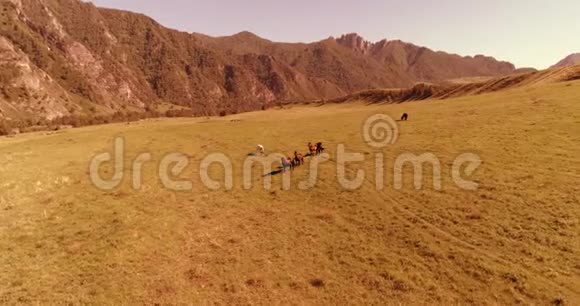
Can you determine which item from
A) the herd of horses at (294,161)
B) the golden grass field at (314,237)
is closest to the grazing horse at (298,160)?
the herd of horses at (294,161)

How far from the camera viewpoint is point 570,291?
17.1m

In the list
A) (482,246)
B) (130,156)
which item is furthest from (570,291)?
(130,156)

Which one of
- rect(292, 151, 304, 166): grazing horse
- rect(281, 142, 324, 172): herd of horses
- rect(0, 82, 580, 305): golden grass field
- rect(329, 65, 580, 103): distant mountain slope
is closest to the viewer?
rect(0, 82, 580, 305): golden grass field

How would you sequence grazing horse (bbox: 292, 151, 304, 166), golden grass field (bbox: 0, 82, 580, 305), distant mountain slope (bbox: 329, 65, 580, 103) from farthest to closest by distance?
distant mountain slope (bbox: 329, 65, 580, 103) < grazing horse (bbox: 292, 151, 304, 166) < golden grass field (bbox: 0, 82, 580, 305)

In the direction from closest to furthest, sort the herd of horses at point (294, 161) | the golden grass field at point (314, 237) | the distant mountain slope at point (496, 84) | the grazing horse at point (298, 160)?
the golden grass field at point (314, 237) < the herd of horses at point (294, 161) < the grazing horse at point (298, 160) < the distant mountain slope at point (496, 84)

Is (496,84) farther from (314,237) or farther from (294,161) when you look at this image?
(314,237)

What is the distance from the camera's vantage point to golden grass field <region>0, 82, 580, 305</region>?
1852 centimetres

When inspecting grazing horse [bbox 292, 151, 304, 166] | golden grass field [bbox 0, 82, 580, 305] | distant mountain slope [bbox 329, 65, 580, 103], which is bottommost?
golden grass field [bbox 0, 82, 580, 305]

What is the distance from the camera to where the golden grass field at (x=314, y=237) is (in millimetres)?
18516

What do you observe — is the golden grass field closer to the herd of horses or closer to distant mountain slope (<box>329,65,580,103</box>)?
the herd of horses

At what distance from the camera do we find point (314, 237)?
2403 centimetres

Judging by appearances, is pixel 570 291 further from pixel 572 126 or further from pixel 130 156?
pixel 130 156

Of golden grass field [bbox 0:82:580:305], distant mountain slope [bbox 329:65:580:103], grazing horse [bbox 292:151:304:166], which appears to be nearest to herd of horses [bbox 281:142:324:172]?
grazing horse [bbox 292:151:304:166]

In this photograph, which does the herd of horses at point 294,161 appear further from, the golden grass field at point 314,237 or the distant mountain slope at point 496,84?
the distant mountain slope at point 496,84
